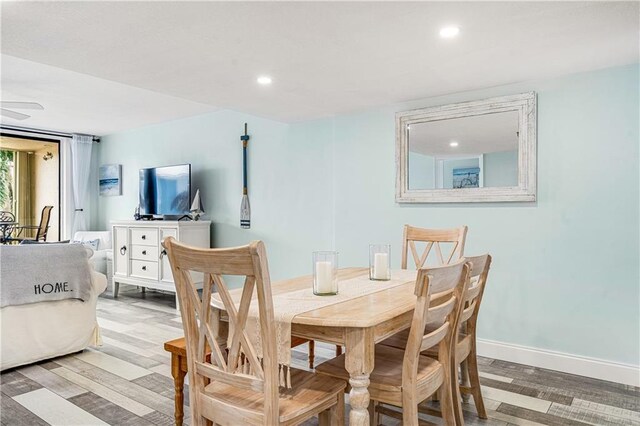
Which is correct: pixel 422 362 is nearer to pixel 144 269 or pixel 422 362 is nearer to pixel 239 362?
pixel 239 362

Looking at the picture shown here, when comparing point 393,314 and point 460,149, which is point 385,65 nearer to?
point 460,149

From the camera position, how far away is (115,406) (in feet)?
8.24

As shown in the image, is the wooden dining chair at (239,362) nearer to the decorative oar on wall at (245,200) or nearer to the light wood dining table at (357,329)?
the light wood dining table at (357,329)

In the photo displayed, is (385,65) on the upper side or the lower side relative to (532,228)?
upper

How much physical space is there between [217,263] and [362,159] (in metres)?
2.90

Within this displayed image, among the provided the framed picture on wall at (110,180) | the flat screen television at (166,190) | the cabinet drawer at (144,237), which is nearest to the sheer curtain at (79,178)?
the framed picture on wall at (110,180)

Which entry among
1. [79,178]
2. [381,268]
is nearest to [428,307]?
[381,268]

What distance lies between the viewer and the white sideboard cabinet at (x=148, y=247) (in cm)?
499

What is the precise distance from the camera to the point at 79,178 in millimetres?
6777

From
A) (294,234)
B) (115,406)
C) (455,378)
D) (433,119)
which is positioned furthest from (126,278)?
(455,378)

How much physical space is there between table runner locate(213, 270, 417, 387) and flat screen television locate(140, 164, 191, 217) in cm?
336

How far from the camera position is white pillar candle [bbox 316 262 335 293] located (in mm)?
2004

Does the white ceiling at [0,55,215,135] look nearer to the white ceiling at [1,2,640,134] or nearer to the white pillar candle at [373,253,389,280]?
the white ceiling at [1,2,640,134]

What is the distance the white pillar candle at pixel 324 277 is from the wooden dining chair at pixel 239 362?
398 millimetres
